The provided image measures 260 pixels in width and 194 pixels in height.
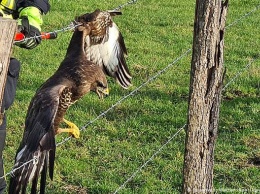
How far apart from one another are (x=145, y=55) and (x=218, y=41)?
15.5 ft

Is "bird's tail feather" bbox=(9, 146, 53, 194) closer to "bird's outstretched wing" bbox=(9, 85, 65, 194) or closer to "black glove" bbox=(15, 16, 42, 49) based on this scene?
"bird's outstretched wing" bbox=(9, 85, 65, 194)

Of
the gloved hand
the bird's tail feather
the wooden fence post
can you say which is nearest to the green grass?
the gloved hand

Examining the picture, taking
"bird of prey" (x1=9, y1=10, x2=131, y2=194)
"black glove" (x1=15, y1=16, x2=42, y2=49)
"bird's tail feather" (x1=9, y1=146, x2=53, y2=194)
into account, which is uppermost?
"black glove" (x1=15, y1=16, x2=42, y2=49)

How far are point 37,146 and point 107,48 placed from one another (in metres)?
1.02

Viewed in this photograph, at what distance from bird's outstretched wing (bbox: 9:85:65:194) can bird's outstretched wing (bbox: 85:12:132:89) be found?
682mm

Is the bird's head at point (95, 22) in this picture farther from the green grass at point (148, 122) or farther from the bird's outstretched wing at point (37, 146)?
the green grass at point (148, 122)

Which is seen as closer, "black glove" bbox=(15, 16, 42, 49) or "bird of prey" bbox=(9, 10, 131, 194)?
"bird of prey" bbox=(9, 10, 131, 194)

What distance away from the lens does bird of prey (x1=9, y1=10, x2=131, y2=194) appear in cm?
256

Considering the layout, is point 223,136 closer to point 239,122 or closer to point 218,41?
point 239,122

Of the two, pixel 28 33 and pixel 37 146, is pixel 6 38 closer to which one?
pixel 37 146

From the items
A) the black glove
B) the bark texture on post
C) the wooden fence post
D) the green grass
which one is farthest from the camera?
the green grass

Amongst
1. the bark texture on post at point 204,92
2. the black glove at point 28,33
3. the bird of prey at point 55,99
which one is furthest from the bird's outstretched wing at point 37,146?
the bark texture on post at point 204,92

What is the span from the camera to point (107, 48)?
3.43 metres

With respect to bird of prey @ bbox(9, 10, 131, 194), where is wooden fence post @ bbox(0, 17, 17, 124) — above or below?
above
